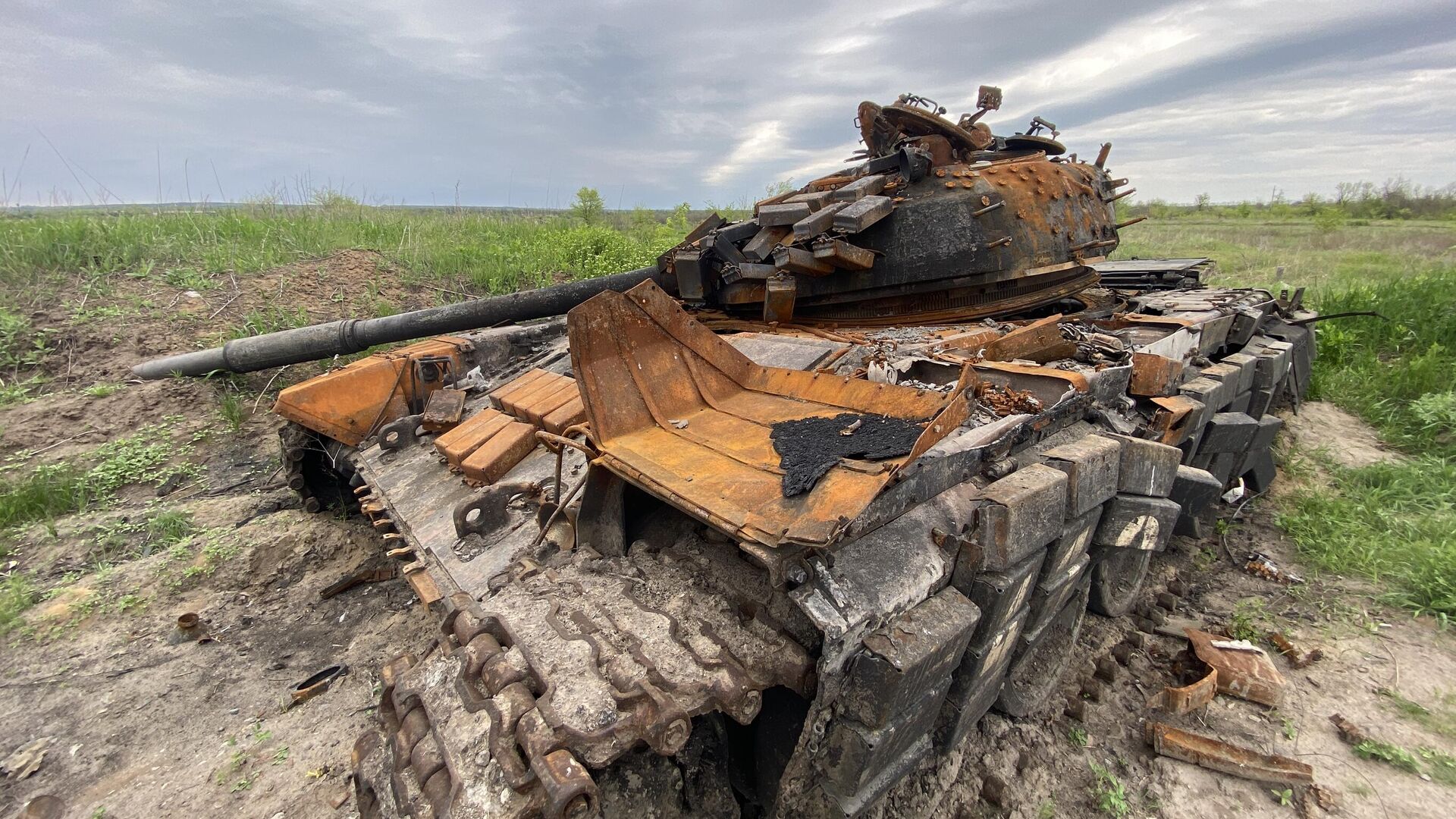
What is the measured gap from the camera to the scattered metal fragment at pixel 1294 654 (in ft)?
11.7

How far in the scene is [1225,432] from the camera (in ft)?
14.0

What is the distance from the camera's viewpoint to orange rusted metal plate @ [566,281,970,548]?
1893mm

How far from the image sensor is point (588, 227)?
13.0 m

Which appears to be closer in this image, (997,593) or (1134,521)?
(997,593)

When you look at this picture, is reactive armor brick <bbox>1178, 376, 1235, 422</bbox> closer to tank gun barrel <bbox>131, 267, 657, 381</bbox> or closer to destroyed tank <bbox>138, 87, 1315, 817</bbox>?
destroyed tank <bbox>138, 87, 1315, 817</bbox>

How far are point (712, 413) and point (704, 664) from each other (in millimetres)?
1133

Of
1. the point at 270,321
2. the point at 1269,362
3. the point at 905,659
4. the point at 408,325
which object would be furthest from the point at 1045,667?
the point at 270,321

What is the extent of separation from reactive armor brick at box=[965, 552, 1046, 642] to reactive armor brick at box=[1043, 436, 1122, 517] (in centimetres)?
33

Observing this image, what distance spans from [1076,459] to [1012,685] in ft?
3.81

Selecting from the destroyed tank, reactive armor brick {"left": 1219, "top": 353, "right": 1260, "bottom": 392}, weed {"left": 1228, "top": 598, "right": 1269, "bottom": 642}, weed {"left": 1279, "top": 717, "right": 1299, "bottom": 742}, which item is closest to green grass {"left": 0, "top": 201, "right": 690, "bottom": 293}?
the destroyed tank

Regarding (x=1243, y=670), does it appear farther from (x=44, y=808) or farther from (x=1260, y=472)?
(x=44, y=808)

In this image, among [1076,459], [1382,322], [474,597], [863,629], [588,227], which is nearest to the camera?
[863,629]

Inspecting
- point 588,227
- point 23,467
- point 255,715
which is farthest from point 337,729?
point 588,227

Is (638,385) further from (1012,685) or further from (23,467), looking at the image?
(23,467)
